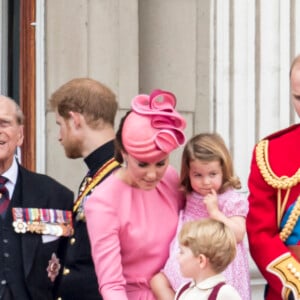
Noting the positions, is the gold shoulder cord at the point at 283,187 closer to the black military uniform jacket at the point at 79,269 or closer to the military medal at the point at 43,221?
the black military uniform jacket at the point at 79,269

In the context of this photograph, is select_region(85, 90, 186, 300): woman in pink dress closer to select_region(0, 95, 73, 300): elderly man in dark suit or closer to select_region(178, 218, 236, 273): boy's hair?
select_region(178, 218, 236, 273): boy's hair

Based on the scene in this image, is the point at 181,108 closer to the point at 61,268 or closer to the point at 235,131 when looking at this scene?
the point at 235,131

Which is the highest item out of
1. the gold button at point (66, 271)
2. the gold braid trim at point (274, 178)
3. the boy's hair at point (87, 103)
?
the boy's hair at point (87, 103)

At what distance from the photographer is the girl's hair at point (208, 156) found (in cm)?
497

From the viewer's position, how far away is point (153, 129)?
4797 mm

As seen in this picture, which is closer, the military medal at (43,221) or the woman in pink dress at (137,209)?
the woman in pink dress at (137,209)

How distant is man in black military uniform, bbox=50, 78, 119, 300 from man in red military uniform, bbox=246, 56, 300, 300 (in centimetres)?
79

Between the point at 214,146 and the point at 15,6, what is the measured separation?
239 cm

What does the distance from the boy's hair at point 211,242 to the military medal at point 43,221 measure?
79 centimetres

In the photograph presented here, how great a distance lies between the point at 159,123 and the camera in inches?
189

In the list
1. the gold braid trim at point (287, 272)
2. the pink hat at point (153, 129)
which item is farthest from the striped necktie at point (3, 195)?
the gold braid trim at point (287, 272)

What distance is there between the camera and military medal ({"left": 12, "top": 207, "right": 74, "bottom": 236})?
5.23 metres

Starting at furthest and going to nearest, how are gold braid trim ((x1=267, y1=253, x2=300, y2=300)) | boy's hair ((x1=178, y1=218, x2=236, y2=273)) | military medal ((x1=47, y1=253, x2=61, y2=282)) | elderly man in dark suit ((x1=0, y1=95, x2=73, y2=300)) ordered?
1. military medal ((x1=47, y1=253, x2=61, y2=282))
2. elderly man in dark suit ((x1=0, y1=95, x2=73, y2=300))
3. gold braid trim ((x1=267, y1=253, x2=300, y2=300))
4. boy's hair ((x1=178, y1=218, x2=236, y2=273))

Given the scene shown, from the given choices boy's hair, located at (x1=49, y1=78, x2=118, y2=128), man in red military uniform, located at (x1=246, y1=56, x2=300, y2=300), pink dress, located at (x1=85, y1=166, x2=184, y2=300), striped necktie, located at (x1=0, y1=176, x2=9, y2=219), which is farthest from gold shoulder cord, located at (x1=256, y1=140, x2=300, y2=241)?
striped necktie, located at (x1=0, y1=176, x2=9, y2=219)
